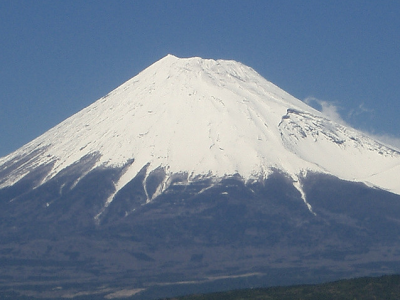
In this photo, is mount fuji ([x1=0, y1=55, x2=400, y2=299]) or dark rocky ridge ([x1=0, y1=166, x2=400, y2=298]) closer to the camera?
dark rocky ridge ([x1=0, y1=166, x2=400, y2=298])

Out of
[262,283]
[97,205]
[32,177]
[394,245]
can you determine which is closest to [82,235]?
[97,205]

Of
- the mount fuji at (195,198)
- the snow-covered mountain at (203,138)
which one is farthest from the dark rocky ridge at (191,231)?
the snow-covered mountain at (203,138)

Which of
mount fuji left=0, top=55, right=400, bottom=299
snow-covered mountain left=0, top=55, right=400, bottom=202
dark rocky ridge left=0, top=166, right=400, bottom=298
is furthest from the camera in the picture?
snow-covered mountain left=0, top=55, right=400, bottom=202

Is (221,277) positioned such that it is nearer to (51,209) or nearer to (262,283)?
(262,283)

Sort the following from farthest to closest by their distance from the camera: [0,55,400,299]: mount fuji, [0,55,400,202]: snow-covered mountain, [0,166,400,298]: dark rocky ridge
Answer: [0,55,400,202]: snow-covered mountain
[0,55,400,299]: mount fuji
[0,166,400,298]: dark rocky ridge

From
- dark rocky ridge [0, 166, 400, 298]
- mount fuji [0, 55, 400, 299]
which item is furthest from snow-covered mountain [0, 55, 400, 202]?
dark rocky ridge [0, 166, 400, 298]

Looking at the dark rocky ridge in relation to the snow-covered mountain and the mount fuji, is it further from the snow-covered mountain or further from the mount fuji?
the snow-covered mountain
